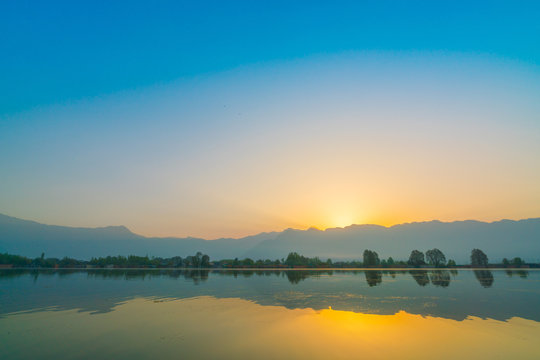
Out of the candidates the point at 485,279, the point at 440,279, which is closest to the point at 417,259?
the point at 485,279

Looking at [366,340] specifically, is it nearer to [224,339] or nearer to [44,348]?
[224,339]

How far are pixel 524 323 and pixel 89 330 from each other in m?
33.8

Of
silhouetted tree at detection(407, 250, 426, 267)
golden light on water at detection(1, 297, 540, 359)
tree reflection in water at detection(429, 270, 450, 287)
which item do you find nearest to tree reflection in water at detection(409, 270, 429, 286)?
tree reflection in water at detection(429, 270, 450, 287)

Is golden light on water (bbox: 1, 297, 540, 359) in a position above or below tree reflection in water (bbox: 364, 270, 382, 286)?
above

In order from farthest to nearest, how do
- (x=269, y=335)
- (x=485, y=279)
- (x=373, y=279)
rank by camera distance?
(x=373, y=279)
(x=485, y=279)
(x=269, y=335)

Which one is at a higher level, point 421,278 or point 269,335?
point 269,335

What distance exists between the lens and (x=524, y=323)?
2092cm

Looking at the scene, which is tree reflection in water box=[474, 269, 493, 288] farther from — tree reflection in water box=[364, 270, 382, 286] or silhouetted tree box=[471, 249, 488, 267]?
silhouetted tree box=[471, 249, 488, 267]

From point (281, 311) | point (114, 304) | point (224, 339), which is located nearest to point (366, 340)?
point (224, 339)

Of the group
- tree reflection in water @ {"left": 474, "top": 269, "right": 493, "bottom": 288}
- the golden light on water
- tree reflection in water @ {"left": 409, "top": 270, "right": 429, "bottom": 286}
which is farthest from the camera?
tree reflection in water @ {"left": 409, "top": 270, "right": 429, "bottom": 286}

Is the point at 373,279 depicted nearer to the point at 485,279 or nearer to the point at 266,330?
the point at 485,279

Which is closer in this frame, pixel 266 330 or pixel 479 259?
pixel 266 330

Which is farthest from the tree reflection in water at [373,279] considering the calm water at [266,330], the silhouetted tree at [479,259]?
the silhouetted tree at [479,259]

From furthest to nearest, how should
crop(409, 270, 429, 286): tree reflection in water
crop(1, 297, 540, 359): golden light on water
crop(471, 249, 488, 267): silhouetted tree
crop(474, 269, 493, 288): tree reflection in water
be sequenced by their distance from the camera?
crop(471, 249, 488, 267): silhouetted tree, crop(409, 270, 429, 286): tree reflection in water, crop(474, 269, 493, 288): tree reflection in water, crop(1, 297, 540, 359): golden light on water
